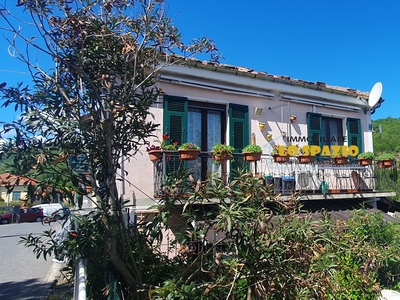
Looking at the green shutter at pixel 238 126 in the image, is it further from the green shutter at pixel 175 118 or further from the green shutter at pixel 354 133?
the green shutter at pixel 354 133

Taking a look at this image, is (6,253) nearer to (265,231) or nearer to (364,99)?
(265,231)

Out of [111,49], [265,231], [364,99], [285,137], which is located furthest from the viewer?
[364,99]

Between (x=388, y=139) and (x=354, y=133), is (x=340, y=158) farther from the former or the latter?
(x=388, y=139)

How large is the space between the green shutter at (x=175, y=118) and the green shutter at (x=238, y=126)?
1.51 meters

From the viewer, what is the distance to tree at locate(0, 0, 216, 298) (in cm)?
343

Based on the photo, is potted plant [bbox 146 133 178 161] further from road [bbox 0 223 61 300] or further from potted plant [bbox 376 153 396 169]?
potted plant [bbox 376 153 396 169]

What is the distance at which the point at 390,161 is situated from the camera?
1039 cm

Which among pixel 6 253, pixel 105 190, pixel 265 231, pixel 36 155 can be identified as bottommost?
pixel 6 253

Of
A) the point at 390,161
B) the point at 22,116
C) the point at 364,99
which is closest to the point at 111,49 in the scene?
the point at 22,116

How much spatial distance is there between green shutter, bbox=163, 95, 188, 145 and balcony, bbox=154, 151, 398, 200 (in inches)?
31.2

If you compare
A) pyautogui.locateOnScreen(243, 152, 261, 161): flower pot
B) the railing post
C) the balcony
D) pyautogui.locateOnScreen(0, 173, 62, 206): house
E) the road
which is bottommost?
the road

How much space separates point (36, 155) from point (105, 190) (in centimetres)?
82

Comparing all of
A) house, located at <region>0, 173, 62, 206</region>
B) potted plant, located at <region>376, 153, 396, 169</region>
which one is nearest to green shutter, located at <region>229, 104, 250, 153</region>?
potted plant, located at <region>376, 153, 396, 169</region>

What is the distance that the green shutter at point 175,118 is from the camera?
8.77 metres
